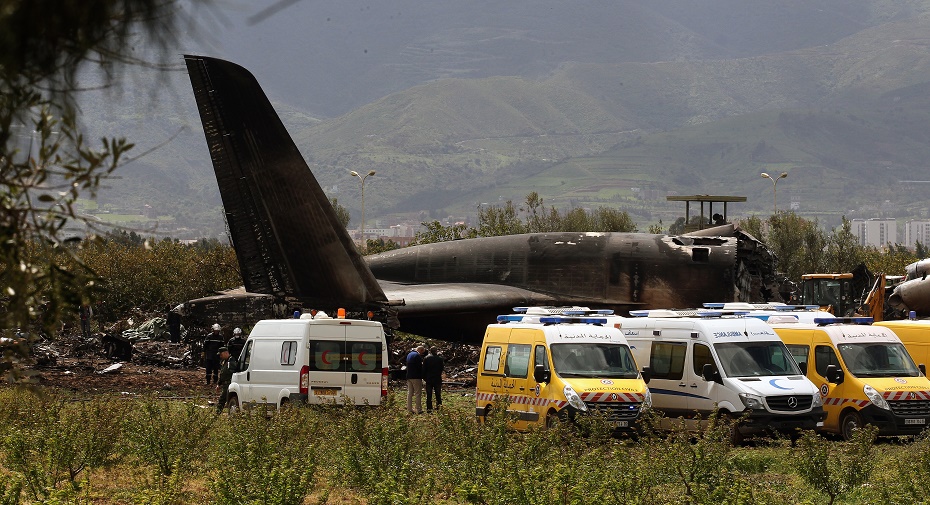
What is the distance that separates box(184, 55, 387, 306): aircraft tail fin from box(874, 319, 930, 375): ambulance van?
1563 cm

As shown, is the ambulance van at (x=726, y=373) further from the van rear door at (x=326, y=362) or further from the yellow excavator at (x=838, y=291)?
the yellow excavator at (x=838, y=291)

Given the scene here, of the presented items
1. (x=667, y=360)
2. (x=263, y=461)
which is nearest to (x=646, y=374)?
(x=667, y=360)

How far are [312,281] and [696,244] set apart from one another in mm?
12465

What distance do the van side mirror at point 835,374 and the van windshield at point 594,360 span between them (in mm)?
4119

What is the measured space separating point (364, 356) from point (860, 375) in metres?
10.2

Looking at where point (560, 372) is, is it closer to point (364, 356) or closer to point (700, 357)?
point (700, 357)

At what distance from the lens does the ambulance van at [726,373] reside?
21453 millimetres

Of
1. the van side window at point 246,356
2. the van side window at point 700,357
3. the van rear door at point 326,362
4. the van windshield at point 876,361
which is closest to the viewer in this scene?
the van side window at point 700,357

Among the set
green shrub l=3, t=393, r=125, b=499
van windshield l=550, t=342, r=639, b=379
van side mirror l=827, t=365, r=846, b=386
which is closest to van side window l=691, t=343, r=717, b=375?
van windshield l=550, t=342, r=639, b=379

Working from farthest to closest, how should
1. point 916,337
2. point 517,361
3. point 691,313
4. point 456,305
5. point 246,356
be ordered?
1. point 456,305
2. point 916,337
3. point 691,313
4. point 246,356
5. point 517,361

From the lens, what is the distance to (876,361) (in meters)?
23.4

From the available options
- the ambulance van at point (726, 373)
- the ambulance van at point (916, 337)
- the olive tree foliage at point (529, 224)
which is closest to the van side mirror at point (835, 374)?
the ambulance van at point (726, 373)

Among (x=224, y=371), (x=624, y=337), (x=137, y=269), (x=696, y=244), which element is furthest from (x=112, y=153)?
(x=137, y=269)

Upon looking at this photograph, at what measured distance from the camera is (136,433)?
1645cm
